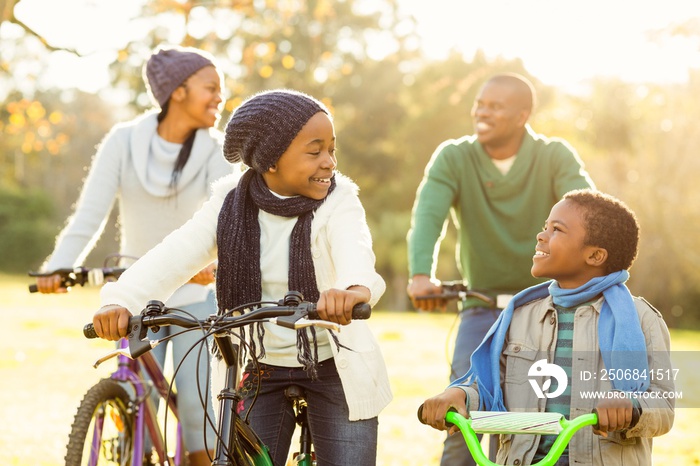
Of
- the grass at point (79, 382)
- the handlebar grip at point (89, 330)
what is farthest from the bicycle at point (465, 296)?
the handlebar grip at point (89, 330)

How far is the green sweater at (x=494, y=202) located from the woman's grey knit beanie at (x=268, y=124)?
166cm

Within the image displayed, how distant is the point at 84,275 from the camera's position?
15.4 ft

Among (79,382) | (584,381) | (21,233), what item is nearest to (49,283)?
(584,381)

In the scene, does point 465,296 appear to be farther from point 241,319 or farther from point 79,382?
point 79,382

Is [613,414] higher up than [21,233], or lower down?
lower down

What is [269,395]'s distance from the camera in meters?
3.62

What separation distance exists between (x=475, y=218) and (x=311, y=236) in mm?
1935

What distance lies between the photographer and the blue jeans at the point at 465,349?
4781 millimetres

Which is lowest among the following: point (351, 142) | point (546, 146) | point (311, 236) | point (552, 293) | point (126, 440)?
point (126, 440)

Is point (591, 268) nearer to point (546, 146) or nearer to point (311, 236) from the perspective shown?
point (311, 236)

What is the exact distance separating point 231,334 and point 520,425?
2.84ft

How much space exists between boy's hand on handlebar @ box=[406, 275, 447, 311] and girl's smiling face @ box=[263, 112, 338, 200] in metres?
1.35

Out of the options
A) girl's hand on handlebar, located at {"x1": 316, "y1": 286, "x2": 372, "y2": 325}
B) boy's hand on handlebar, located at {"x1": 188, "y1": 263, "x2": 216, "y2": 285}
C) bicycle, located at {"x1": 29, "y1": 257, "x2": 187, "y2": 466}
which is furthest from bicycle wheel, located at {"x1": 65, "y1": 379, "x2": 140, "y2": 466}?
girl's hand on handlebar, located at {"x1": 316, "y1": 286, "x2": 372, "y2": 325}

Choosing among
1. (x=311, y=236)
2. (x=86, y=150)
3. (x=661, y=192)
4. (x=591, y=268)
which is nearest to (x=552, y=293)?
(x=591, y=268)
